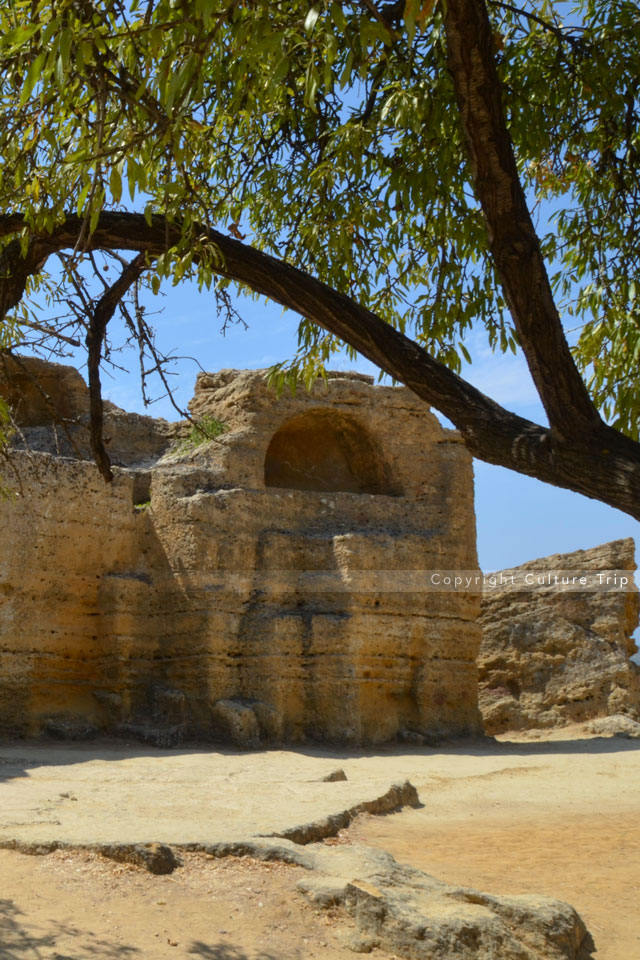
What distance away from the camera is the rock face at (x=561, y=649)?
16.9 m

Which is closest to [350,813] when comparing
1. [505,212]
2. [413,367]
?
[413,367]

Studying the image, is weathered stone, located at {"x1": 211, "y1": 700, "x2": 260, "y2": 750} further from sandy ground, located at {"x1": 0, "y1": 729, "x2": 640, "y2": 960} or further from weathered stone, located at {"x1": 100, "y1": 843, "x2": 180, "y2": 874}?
weathered stone, located at {"x1": 100, "y1": 843, "x2": 180, "y2": 874}

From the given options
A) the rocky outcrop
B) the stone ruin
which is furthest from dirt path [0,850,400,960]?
the rocky outcrop

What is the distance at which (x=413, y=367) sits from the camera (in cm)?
514

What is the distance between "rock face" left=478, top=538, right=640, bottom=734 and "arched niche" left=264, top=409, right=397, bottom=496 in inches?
134

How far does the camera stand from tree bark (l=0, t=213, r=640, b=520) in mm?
4586

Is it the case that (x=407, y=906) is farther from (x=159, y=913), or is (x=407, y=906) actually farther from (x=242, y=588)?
(x=242, y=588)

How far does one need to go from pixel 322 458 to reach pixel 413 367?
12169mm

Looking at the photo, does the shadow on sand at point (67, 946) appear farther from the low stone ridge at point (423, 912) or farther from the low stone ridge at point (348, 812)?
the low stone ridge at point (348, 812)

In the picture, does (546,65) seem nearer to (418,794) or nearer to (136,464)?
(418,794)

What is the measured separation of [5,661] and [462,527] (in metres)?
6.58

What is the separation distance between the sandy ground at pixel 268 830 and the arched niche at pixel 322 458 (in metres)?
5.03

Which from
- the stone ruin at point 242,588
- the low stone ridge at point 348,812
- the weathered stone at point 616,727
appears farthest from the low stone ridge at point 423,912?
the weathered stone at point 616,727

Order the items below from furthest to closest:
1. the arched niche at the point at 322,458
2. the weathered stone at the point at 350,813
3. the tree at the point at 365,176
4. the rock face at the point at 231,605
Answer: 1. the arched niche at the point at 322,458
2. the rock face at the point at 231,605
3. the weathered stone at the point at 350,813
4. the tree at the point at 365,176
